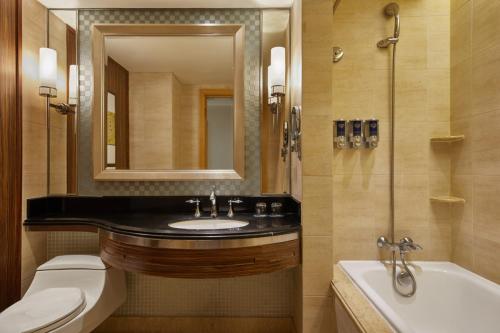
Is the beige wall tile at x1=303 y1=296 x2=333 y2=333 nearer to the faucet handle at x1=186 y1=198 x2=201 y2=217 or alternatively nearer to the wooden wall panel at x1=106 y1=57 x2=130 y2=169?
the faucet handle at x1=186 y1=198 x2=201 y2=217

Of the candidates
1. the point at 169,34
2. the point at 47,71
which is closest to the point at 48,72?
the point at 47,71

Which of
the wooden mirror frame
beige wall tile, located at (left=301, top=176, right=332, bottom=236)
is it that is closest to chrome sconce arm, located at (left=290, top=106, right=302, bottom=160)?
beige wall tile, located at (left=301, top=176, right=332, bottom=236)

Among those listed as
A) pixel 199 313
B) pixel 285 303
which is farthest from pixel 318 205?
pixel 199 313

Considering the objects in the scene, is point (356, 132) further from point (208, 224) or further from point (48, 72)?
point (48, 72)

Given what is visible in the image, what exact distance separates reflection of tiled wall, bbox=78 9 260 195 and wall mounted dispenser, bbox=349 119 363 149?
0.60 metres

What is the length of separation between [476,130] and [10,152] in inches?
104

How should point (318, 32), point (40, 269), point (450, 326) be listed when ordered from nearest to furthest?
point (318, 32) < point (450, 326) < point (40, 269)

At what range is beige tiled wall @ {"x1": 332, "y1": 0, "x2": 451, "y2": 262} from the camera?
1773mm

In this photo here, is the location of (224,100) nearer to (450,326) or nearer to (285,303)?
(285,303)

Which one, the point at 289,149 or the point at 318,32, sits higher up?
the point at 318,32

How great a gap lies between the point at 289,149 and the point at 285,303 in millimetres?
1029

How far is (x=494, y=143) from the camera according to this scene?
142 cm

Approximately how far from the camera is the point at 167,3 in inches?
71.2

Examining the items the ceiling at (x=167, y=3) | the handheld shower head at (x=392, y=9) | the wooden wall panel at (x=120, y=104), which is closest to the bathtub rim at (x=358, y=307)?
the wooden wall panel at (x=120, y=104)
